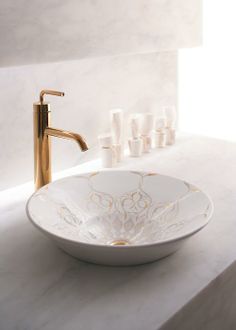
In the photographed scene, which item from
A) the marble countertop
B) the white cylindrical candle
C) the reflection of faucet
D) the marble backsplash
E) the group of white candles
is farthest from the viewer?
the white cylindrical candle

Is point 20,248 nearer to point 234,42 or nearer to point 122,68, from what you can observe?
point 122,68

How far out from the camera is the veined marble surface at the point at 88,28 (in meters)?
1.13

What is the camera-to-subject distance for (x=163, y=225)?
114 cm

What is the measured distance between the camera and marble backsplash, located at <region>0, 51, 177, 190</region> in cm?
137

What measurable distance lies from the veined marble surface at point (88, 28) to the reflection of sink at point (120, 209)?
0.37 m

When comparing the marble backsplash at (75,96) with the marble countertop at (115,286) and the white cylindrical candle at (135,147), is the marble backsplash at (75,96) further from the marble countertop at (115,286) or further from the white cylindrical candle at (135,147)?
the marble countertop at (115,286)

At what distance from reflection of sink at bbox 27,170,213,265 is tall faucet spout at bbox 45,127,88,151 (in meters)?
0.13

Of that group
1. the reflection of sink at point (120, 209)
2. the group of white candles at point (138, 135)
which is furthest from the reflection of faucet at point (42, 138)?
the group of white candles at point (138, 135)

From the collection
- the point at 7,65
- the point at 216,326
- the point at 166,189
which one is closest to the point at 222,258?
the point at 216,326

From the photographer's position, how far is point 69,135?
1190 millimetres

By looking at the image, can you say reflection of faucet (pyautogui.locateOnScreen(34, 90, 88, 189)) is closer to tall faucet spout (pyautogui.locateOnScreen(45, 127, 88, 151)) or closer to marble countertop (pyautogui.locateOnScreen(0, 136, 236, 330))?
tall faucet spout (pyautogui.locateOnScreen(45, 127, 88, 151))

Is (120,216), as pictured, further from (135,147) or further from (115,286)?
(135,147)

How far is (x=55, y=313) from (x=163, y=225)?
0.41m

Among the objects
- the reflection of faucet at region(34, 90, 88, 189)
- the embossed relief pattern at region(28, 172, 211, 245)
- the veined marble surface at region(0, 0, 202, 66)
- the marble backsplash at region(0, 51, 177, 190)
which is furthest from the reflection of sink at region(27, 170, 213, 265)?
the veined marble surface at region(0, 0, 202, 66)
